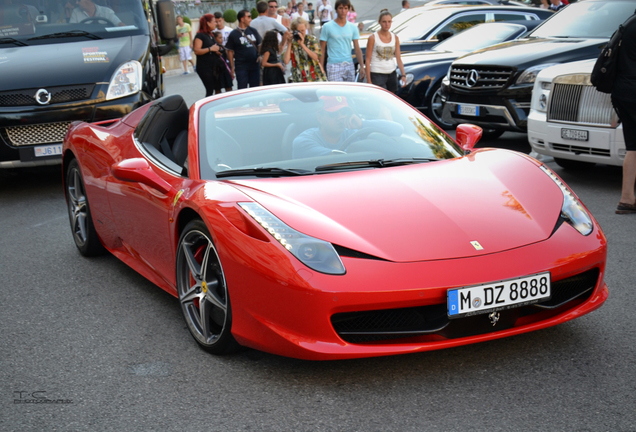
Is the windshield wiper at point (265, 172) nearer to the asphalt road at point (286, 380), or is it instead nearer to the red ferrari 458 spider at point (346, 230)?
the red ferrari 458 spider at point (346, 230)

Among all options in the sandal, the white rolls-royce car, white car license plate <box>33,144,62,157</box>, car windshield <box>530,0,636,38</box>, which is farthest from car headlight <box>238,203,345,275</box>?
car windshield <box>530,0,636,38</box>

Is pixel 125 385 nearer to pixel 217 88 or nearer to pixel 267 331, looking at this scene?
pixel 267 331

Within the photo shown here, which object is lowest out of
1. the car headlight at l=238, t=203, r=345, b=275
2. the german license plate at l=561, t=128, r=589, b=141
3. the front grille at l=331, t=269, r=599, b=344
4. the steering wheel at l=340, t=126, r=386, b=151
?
the german license plate at l=561, t=128, r=589, b=141

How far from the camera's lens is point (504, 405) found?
3031mm

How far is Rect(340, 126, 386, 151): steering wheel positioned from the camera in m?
4.36

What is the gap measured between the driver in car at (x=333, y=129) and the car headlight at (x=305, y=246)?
2.89ft

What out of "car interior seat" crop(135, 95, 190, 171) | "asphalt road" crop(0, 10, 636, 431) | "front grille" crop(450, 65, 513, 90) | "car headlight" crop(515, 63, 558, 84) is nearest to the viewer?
"asphalt road" crop(0, 10, 636, 431)

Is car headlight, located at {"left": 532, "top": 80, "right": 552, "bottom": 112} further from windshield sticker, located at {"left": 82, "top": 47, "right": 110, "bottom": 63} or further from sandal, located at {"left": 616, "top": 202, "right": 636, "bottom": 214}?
windshield sticker, located at {"left": 82, "top": 47, "right": 110, "bottom": 63}

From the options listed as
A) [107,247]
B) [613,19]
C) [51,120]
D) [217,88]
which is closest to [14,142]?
[51,120]

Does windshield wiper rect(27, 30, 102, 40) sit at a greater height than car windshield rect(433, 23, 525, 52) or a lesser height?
greater

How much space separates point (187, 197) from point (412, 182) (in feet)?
3.54

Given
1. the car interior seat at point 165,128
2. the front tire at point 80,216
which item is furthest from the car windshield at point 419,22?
the car interior seat at point 165,128

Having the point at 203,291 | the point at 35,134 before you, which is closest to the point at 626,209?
the point at 203,291

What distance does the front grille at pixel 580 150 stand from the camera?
23.0ft
